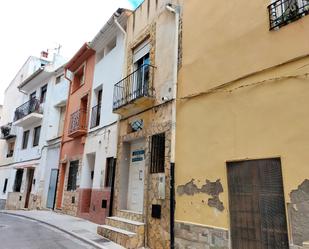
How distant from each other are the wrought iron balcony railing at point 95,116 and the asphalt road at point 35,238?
4562mm

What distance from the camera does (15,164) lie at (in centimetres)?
2083

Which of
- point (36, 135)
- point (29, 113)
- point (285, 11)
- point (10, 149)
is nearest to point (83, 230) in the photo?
point (285, 11)

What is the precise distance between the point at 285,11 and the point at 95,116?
9159 millimetres

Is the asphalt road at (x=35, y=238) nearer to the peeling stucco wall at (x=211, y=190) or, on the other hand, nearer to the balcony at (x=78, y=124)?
the peeling stucco wall at (x=211, y=190)

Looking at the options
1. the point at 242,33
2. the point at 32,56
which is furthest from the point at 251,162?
the point at 32,56

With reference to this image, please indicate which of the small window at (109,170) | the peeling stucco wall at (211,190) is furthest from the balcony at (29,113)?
the peeling stucco wall at (211,190)

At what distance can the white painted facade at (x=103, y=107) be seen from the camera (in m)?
11.1

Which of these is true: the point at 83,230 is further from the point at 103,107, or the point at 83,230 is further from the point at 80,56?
the point at 80,56

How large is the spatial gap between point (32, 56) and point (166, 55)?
18.8m

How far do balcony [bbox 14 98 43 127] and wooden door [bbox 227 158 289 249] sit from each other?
1567 centimetres

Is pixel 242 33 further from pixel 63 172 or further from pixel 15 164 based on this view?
pixel 15 164

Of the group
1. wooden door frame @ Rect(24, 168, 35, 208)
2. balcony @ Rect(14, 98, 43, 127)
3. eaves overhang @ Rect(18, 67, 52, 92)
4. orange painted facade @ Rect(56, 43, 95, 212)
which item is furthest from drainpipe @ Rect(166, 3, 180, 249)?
wooden door frame @ Rect(24, 168, 35, 208)

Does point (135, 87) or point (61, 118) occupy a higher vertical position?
point (61, 118)

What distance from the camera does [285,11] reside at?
546 cm
